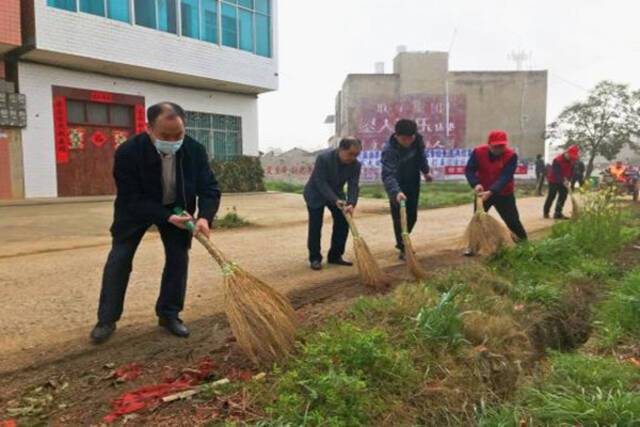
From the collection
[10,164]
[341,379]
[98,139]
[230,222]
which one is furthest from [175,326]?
[98,139]

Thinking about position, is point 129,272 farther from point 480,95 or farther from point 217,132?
point 480,95

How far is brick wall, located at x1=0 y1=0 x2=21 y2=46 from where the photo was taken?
13.1 meters

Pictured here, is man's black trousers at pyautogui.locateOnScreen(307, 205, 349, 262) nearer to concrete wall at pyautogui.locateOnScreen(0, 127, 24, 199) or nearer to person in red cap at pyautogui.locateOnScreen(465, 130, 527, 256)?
person in red cap at pyautogui.locateOnScreen(465, 130, 527, 256)

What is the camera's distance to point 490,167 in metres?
6.14

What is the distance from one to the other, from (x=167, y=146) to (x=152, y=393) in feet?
4.63

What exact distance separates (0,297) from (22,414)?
2.38m

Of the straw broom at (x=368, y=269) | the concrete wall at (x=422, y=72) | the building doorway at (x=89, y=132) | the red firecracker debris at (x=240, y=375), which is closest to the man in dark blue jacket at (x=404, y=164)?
the straw broom at (x=368, y=269)

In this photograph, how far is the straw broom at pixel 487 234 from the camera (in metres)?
5.64

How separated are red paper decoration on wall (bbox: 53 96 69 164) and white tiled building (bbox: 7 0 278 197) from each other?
0.03m

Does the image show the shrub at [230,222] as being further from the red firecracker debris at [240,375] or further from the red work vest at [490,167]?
the red firecracker debris at [240,375]

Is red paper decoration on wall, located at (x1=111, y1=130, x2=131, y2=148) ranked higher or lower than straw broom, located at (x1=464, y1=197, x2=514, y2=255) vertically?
higher

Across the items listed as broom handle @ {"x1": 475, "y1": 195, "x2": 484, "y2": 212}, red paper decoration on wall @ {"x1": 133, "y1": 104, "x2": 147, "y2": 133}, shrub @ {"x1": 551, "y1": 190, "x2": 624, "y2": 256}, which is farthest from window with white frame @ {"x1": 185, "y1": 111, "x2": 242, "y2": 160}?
shrub @ {"x1": 551, "y1": 190, "x2": 624, "y2": 256}

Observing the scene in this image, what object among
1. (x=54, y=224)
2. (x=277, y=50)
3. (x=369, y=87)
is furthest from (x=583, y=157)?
(x=54, y=224)

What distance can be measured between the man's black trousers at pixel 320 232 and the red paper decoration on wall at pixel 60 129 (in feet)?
39.2
